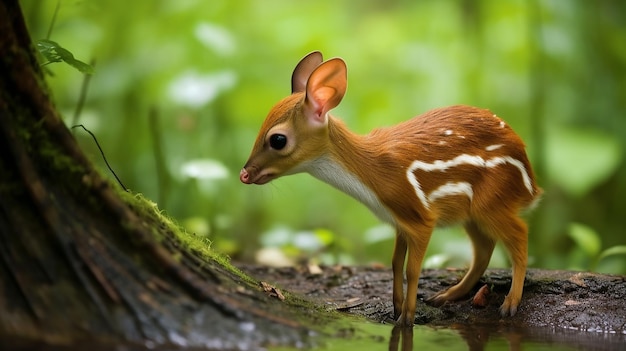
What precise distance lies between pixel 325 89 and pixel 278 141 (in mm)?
365

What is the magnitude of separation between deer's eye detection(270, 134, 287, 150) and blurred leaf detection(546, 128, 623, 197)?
3966 mm

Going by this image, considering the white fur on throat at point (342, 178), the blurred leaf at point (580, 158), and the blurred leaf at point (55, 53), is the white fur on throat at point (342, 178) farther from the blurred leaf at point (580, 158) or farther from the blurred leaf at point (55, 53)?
the blurred leaf at point (580, 158)

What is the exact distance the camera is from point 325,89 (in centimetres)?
388

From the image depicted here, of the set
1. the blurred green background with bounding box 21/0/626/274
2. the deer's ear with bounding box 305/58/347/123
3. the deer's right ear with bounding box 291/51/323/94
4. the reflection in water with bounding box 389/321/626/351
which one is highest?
the blurred green background with bounding box 21/0/626/274

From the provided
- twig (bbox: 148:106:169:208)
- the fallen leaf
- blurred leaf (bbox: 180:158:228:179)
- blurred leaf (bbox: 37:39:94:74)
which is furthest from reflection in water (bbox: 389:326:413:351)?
twig (bbox: 148:106:169:208)

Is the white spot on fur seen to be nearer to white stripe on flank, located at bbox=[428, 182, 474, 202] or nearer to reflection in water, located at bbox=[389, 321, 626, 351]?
white stripe on flank, located at bbox=[428, 182, 474, 202]

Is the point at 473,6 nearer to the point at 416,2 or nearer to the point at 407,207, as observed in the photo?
the point at 416,2

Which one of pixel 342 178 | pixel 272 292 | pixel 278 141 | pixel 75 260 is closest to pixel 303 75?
pixel 278 141

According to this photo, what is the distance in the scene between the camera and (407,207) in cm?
393

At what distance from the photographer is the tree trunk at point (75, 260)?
2.55 metres

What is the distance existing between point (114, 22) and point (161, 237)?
5.76 meters

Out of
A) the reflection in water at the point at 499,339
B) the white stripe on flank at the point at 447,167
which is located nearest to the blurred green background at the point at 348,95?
the white stripe on flank at the point at 447,167

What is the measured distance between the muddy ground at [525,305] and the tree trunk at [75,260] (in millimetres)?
1228

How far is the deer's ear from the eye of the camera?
3.83 meters
